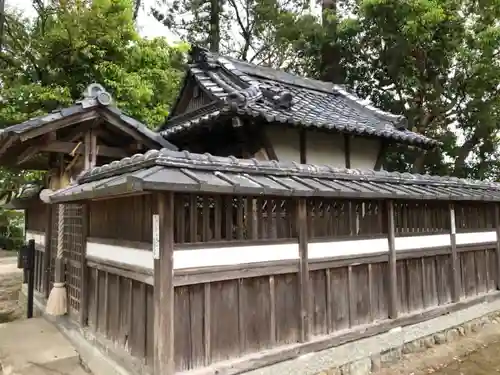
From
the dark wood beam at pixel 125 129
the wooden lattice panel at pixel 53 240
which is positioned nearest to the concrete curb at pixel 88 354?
the wooden lattice panel at pixel 53 240

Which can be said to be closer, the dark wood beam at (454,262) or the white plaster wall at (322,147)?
the dark wood beam at (454,262)

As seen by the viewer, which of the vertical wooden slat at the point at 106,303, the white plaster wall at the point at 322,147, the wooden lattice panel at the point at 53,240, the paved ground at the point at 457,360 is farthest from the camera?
the wooden lattice panel at the point at 53,240

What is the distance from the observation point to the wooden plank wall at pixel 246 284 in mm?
4641

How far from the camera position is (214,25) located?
2222 cm

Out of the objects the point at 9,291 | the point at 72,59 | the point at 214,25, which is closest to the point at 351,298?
the point at 72,59

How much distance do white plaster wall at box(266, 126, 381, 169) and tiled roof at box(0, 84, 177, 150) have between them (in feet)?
7.23

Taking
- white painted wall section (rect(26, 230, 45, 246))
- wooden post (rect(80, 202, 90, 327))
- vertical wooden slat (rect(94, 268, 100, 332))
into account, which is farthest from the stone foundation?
white painted wall section (rect(26, 230, 45, 246))

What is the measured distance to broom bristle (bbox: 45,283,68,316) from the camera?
7.19m

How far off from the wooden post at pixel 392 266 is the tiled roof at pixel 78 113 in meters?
4.30

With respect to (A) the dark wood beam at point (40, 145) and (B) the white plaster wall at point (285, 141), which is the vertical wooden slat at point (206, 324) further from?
(A) the dark wood beam at point (40, 145)

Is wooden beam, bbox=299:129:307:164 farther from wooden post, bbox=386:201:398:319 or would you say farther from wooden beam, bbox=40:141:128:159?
wooden beam, bbox=40:141:128:159

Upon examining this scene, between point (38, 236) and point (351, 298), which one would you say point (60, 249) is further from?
point (351, 298)

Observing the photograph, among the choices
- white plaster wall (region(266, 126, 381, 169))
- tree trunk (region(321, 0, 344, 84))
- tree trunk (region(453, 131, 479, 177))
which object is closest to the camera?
white plaster wall (region(266, 126, 381, 169))

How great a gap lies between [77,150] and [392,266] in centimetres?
611
